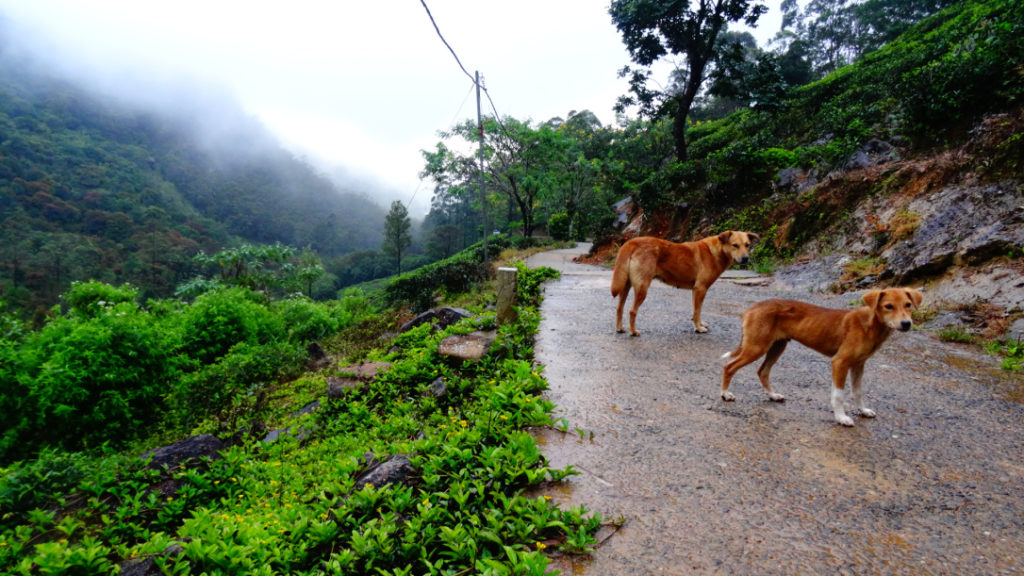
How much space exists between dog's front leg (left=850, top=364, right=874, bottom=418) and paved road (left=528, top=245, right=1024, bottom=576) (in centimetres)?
9

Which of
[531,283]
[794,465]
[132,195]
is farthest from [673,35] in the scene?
[132,195]

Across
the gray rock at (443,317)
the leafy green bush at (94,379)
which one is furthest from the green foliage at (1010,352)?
the leafy green bush at (94,379)

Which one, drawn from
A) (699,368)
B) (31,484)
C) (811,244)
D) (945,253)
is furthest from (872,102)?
(31,484)

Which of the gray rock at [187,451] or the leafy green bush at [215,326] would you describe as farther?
the leafy green bush at [215,326]

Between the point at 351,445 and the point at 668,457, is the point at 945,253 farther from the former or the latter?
the point at 351,445

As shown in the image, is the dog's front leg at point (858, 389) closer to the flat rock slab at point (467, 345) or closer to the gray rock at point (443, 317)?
the flat rock slab at point (467, 345)

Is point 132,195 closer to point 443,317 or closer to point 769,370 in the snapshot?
point 443,317

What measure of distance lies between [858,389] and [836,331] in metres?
0.54

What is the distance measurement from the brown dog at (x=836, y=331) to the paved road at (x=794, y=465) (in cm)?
35

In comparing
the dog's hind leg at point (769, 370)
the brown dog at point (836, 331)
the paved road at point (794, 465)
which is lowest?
the paved road at point (794, 465)

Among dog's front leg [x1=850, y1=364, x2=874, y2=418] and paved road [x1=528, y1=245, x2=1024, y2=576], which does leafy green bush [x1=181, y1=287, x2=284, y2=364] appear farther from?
dog's front leg [x1=850, y1=364, x2=874, y2=418]

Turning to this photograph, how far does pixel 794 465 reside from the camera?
284 cm

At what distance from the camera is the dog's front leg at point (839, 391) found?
3.18 meters

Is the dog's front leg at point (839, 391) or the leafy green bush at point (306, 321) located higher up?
the dog's front leg at point (839, 391)
